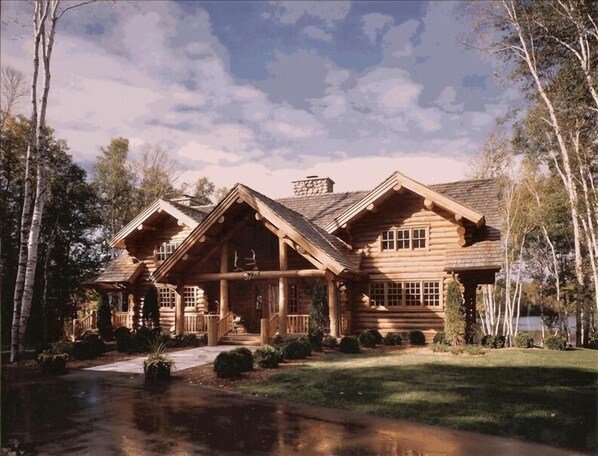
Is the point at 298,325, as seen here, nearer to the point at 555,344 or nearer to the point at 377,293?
the point at 377,293

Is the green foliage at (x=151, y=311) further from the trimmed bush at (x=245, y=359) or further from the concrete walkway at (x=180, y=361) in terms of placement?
the trimmed bush at (x=245, y=359)

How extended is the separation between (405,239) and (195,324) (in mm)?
11401

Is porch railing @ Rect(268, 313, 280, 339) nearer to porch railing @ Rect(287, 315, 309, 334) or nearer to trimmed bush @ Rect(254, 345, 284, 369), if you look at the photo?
porch railing @ Rect(287, 315, 309, 334)

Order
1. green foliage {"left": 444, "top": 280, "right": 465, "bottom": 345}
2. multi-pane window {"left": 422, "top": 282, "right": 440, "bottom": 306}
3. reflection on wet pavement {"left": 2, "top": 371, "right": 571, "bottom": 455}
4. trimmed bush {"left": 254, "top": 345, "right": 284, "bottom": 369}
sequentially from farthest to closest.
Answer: multi-pane window {"left": 422, "top": 282, "right": 440, "bottom": 306} → green foliage {"left": 444, "top": 280, "right": 465, "bottom": 345} → trimmed bush {"left": 254, "top": 345, "right": 284, "bottom": 369} → reflection on wet pavement {"left": 2, "top": 371, "right": 571, "bottom": 455}

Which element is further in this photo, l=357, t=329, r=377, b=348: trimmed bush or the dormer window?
the dormer window

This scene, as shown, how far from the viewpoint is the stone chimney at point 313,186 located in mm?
30781

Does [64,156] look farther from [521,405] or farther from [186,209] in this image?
[521,405]

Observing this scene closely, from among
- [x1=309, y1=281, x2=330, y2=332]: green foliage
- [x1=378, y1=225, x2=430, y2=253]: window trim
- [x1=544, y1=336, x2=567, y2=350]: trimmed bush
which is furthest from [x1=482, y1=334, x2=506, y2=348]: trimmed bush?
[x1=309, y1=281, x2=330, y2=332]: green foliage

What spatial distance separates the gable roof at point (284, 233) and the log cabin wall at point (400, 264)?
121cm

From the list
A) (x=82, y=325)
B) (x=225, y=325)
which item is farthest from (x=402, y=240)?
(x=82, y=325)

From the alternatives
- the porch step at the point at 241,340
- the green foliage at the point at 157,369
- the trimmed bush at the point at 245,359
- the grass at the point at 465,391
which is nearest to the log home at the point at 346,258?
the porch step at the point at 241,340

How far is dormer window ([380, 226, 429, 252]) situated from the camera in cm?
2278

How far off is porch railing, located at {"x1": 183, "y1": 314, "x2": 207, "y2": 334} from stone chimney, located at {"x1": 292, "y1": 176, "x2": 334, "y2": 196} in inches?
437

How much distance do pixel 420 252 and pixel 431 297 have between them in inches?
85.6
